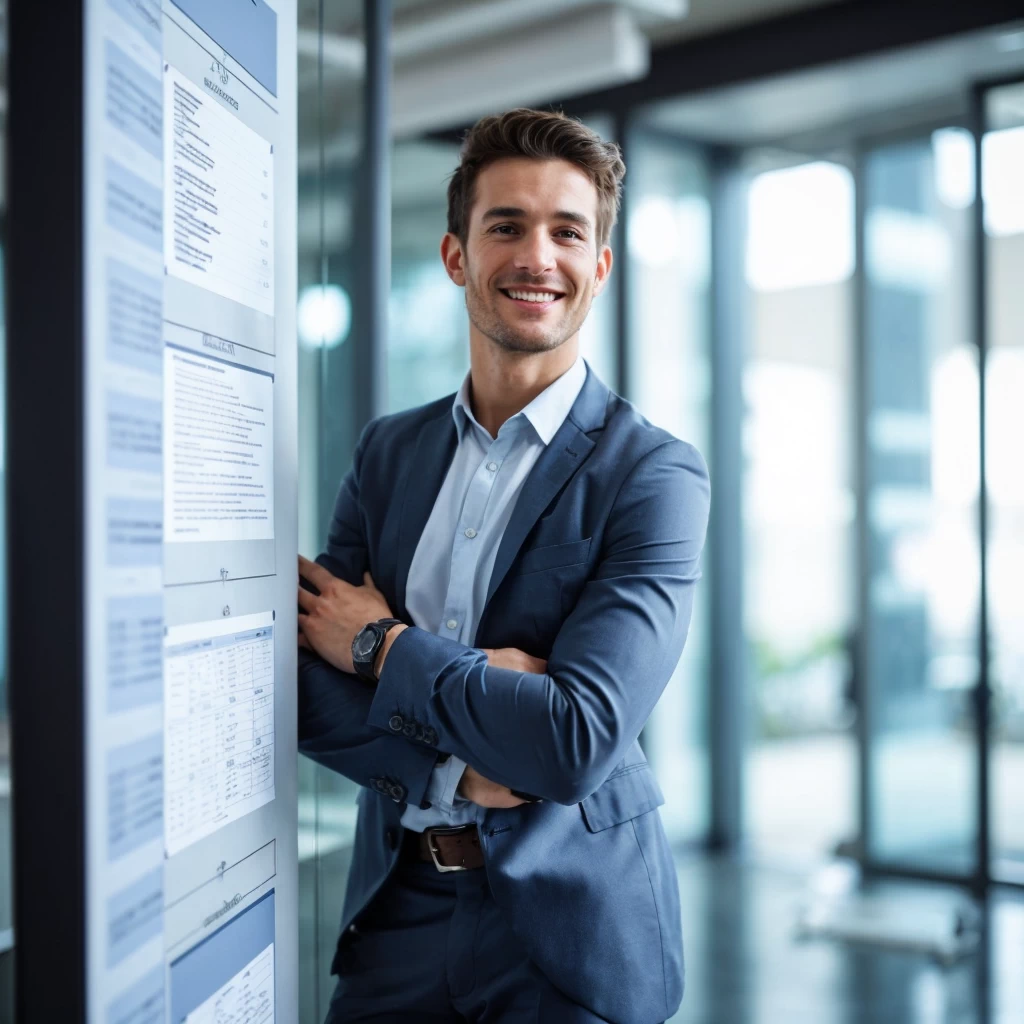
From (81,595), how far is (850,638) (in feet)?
17.2

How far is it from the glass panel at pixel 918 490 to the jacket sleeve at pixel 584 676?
359cm

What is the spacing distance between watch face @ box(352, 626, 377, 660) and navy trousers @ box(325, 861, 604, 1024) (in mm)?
321

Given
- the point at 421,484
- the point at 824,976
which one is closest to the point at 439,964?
the point at 421,484

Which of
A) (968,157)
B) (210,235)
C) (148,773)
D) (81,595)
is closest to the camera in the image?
(81,595)

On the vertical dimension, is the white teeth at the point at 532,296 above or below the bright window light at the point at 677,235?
below

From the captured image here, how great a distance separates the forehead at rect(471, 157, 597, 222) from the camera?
159 centimetres

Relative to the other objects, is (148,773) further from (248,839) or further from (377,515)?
(377,515)

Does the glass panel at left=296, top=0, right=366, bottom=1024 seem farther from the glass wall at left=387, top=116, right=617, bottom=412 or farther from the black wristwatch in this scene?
the glass wall at left=387, top=116, right=617, bottom=412

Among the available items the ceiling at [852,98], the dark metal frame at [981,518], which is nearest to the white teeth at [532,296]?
the ceiling at [852,98]

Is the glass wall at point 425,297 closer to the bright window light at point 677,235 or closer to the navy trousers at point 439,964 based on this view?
the bright window light at point 677,235

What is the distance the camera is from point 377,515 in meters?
1.71

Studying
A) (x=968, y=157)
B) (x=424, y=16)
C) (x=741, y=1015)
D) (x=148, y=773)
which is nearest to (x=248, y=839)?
(x=148, y=773)

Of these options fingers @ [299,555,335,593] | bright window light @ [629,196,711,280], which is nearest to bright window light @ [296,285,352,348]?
fingers @ [299,555,335,593]

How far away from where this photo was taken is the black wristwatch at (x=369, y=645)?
58.0 inches
